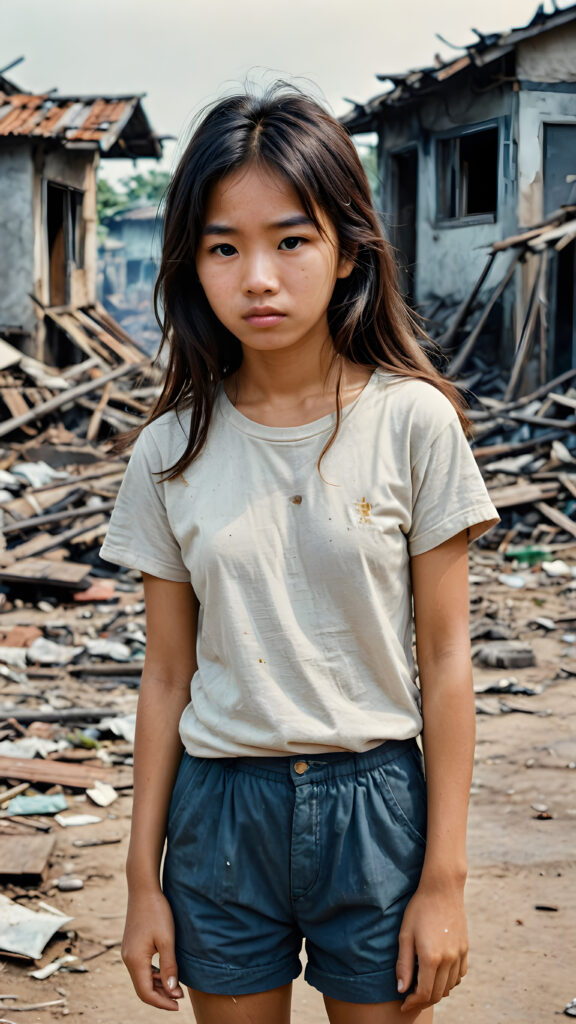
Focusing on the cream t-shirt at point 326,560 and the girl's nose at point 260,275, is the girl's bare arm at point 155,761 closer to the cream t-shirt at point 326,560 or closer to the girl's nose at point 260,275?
the cream t-shirt at point 326,560

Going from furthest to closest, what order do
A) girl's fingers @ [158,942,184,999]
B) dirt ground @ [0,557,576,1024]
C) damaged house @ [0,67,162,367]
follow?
damaged house @ [0,67,162,367] < dirt ground @ [0,557,576,1024] < girl's fingers @ [158,942,184,999]

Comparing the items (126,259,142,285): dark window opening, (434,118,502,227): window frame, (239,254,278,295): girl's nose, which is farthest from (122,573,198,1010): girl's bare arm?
(126,259,142,285): dark window opening

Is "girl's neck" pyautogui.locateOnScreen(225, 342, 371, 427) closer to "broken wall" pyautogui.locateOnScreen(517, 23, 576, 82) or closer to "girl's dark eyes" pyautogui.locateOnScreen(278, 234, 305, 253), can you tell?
"girl's dark eyes" pyautogui.locateOnScreen(278, 234, 305, 253)

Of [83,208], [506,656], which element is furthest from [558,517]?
[83,208]

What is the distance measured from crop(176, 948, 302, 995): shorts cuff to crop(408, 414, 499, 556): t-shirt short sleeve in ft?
2.02

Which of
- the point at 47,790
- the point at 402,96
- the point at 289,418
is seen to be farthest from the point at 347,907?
the point at 402,96

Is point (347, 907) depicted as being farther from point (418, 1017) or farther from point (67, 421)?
point (67, 421)

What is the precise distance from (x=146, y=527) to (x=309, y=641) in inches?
12.5

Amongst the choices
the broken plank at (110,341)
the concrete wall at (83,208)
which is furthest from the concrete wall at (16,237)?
the broken plank at (110,341)

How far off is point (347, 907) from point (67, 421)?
37.9 ft

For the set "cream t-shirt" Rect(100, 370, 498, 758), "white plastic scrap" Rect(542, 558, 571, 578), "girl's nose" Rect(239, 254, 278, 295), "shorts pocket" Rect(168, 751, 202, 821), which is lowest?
"white plastic scrap" Rect(542, 558, 571, 578)

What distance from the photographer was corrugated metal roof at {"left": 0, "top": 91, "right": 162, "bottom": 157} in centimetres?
1356

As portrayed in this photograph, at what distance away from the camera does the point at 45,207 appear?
1462 centimetres

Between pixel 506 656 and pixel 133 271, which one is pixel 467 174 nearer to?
pixel 506 656
